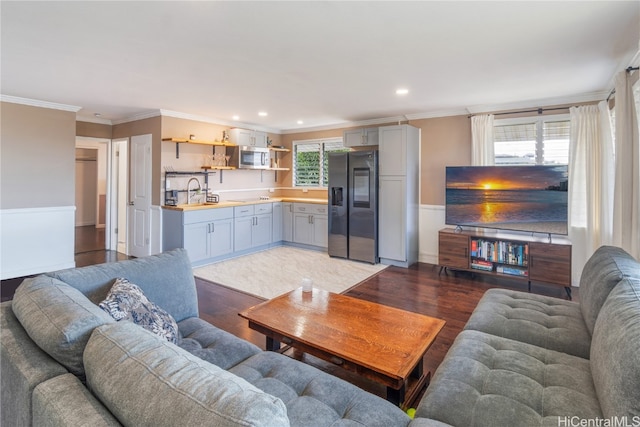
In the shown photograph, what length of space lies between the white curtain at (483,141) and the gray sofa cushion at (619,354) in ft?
11.1

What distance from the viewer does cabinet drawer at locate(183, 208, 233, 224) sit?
5.07 metres

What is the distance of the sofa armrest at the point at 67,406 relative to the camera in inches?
34.1

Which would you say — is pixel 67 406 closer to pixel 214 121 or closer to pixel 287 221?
pixel 214 121

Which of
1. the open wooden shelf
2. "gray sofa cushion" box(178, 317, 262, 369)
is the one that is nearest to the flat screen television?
the open wooden shelf

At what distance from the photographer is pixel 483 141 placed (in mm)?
4715

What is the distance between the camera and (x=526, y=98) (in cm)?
435

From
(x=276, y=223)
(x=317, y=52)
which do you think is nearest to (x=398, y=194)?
(x=276, y=223)

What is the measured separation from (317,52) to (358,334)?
226 centimetres

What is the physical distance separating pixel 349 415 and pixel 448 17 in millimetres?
2404

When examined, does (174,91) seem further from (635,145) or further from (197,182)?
(635,145)

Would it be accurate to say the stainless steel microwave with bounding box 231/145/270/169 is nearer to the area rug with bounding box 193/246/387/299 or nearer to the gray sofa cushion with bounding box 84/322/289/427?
the area rug with bounding box 193/246/387/299

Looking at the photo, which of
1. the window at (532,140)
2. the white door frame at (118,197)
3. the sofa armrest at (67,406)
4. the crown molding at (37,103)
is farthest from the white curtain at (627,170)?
the white door frame at (118,197)

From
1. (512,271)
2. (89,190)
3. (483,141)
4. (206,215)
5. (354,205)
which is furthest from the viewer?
(89,190)

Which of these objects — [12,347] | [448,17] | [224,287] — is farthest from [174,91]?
[12,347]
